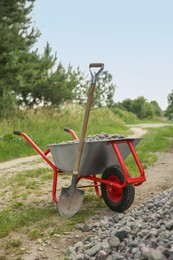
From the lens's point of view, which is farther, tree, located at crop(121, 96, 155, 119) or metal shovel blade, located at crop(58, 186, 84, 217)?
tree, located at crop(121, 96, 155, 119)

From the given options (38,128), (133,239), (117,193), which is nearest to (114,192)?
(117,193)

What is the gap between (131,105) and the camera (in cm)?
6228

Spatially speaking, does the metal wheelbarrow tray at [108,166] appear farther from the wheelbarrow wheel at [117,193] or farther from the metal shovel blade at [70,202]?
the metal shovel blade at [70,202]

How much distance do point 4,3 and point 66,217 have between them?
492 inches

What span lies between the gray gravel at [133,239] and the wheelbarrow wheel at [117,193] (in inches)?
13.4

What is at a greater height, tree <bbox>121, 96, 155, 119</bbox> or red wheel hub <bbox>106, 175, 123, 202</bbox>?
tree <bbox>121, 96, 155, 119</bbox>

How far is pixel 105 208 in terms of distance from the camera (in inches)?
171

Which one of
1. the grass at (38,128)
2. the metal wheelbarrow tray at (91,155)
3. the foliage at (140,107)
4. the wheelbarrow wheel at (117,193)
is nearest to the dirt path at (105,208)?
the wheelbarrow wheel at (117,193)

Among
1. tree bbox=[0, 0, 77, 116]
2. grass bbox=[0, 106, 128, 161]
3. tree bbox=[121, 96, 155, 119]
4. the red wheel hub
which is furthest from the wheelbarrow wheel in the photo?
tree bbox=[121, 96, 155, 119]

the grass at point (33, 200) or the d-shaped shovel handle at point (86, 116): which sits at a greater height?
the d-shaped shovel handle at point (86, 116)

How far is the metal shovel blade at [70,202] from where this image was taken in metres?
4.04

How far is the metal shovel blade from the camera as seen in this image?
4039 mm

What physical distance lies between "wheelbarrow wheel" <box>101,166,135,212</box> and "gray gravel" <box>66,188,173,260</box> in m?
0.34

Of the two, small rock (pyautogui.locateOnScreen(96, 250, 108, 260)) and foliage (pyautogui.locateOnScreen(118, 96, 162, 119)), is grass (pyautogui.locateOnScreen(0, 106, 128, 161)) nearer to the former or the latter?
small rock (pyautogui.locateOnScreen(96, 250, 108, 260))
